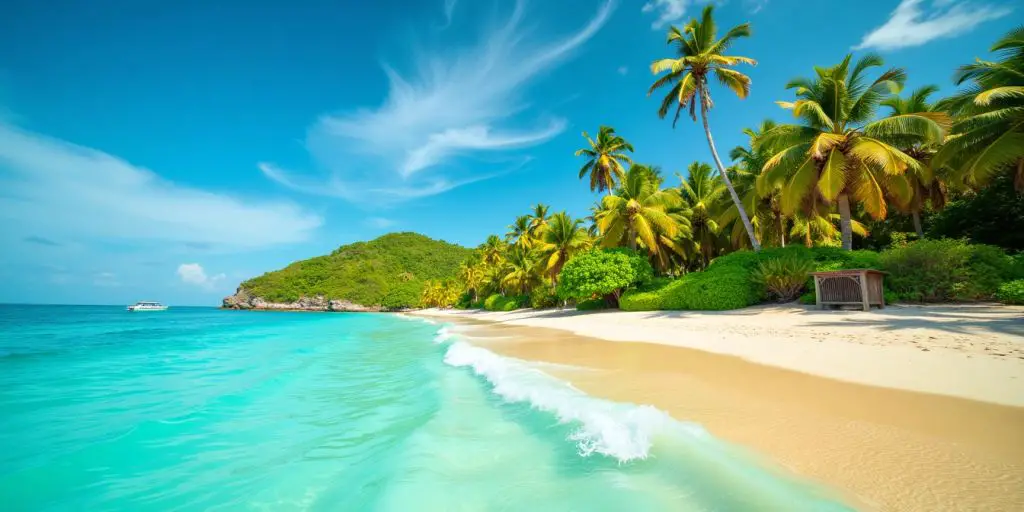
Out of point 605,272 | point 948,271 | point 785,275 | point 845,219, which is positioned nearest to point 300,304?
point 605,272

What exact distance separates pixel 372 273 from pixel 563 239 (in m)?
93.2

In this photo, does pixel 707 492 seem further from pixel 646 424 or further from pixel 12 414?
pixel 12 414

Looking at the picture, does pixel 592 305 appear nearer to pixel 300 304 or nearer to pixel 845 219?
pixel 845 219

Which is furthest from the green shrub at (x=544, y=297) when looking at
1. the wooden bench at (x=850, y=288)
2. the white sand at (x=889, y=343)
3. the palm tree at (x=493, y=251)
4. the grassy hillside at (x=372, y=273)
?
the grassy hillside at (x=372, y=273)

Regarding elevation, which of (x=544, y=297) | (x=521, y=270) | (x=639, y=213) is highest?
(x=639, y=213)

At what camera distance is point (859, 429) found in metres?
4.08

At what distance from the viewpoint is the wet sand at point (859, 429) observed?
284 centimetres

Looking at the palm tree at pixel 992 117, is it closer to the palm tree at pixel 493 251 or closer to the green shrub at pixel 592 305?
the green shrub at pixel 592 305

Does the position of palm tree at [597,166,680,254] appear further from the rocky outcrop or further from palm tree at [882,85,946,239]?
Result: the rocky outcrop

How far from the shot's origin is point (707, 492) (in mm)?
3166

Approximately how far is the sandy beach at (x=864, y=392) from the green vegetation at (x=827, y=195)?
4.66m

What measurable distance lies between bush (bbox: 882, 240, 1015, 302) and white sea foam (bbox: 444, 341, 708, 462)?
1466 cm

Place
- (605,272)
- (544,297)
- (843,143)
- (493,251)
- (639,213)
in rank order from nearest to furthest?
(843,143) → (605,272) → (639,213) → (544,297) → (493,251)

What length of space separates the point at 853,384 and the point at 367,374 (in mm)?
10485
